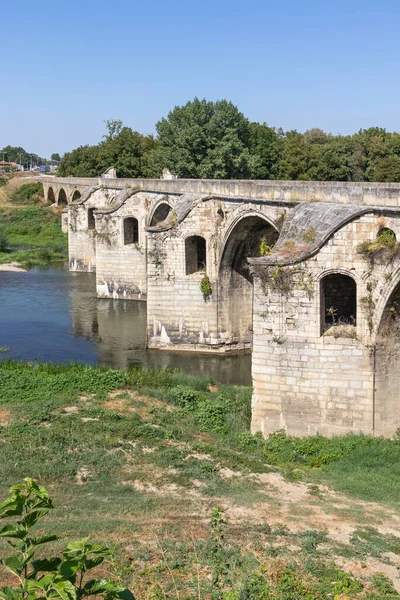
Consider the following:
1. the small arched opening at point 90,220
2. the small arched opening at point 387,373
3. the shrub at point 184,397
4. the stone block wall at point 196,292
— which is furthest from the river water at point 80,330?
the small arched opening at point 387,373

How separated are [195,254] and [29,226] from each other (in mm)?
34592

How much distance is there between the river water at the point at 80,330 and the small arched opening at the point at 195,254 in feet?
9.11

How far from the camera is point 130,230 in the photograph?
32531 millimetres

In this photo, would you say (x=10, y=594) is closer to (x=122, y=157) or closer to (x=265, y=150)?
(x=265, y=150)

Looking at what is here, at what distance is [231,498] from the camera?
11.1 metres

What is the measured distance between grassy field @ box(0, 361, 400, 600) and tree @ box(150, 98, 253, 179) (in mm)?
23529

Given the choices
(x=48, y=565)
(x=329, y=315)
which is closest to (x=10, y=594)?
(x=48, y=565)

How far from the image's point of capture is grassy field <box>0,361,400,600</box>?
333 inches

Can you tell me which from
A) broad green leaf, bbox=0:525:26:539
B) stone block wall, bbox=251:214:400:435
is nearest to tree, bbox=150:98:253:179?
stone block wall, bbox=251:214:400:435

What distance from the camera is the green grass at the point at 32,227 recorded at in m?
49.5

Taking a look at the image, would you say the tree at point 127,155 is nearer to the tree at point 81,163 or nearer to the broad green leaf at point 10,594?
the tree at point 81,163

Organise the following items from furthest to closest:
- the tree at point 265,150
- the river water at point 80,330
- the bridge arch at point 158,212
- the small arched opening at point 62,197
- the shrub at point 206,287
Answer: the small arched opening at point 62,197 < the tree at point 265,150 < the bridge arch at point 158,212 < the shrub at point 206,287 < the river water at point 80,330

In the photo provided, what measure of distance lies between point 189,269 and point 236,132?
1963 centimetres

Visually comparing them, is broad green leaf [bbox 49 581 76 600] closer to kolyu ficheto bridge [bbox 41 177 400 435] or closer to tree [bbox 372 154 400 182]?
kolyu ficheto bridge [bbox 41 177 400 435]
